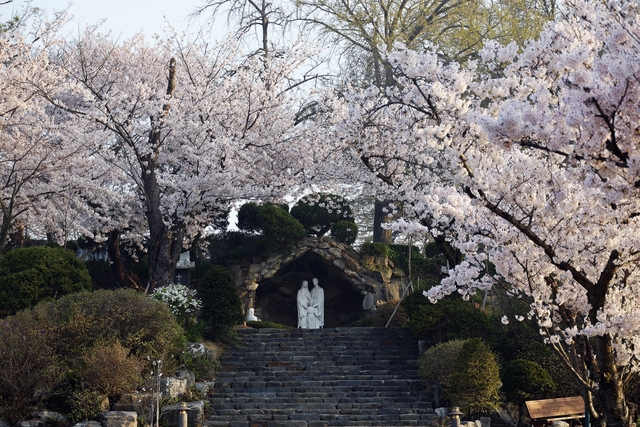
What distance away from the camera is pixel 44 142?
54.7 ft

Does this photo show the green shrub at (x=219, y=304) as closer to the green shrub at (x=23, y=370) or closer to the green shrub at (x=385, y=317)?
the green shrub at (x=385, y=317)

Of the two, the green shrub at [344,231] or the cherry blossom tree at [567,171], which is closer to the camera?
the cherry blossom tree at [567,171]

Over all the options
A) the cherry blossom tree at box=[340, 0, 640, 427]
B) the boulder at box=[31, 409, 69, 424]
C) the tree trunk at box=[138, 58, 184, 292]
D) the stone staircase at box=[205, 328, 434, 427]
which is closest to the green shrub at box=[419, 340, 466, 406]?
the stone staircase at box=[205, 328, 434, 427]

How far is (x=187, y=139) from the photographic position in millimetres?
18172

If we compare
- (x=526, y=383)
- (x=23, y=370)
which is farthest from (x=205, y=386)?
(x=526, y=383)

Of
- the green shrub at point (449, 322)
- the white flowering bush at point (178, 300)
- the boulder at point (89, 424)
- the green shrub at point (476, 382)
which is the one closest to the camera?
the boulder at point (89, 424)

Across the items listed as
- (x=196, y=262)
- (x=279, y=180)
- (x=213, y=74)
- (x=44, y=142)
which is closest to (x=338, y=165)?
(x=279, y=180)

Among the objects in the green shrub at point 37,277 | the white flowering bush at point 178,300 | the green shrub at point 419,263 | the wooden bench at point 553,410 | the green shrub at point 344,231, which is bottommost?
the wooden bench at point 553,410

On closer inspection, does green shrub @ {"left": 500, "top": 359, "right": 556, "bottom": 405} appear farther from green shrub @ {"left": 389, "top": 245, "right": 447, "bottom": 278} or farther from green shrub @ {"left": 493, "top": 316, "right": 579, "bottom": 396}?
green shrub @ {"left": 389, "top": 245, "right": 447, "bottom": 278}

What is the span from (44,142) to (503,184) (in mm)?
11901

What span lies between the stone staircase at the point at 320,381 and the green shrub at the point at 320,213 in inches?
173

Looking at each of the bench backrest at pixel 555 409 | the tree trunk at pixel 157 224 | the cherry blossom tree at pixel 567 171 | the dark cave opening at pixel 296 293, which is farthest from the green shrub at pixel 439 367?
the dark cave opening at pixel 296 293

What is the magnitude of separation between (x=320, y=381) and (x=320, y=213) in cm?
739

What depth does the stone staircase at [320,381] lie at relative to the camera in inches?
543
